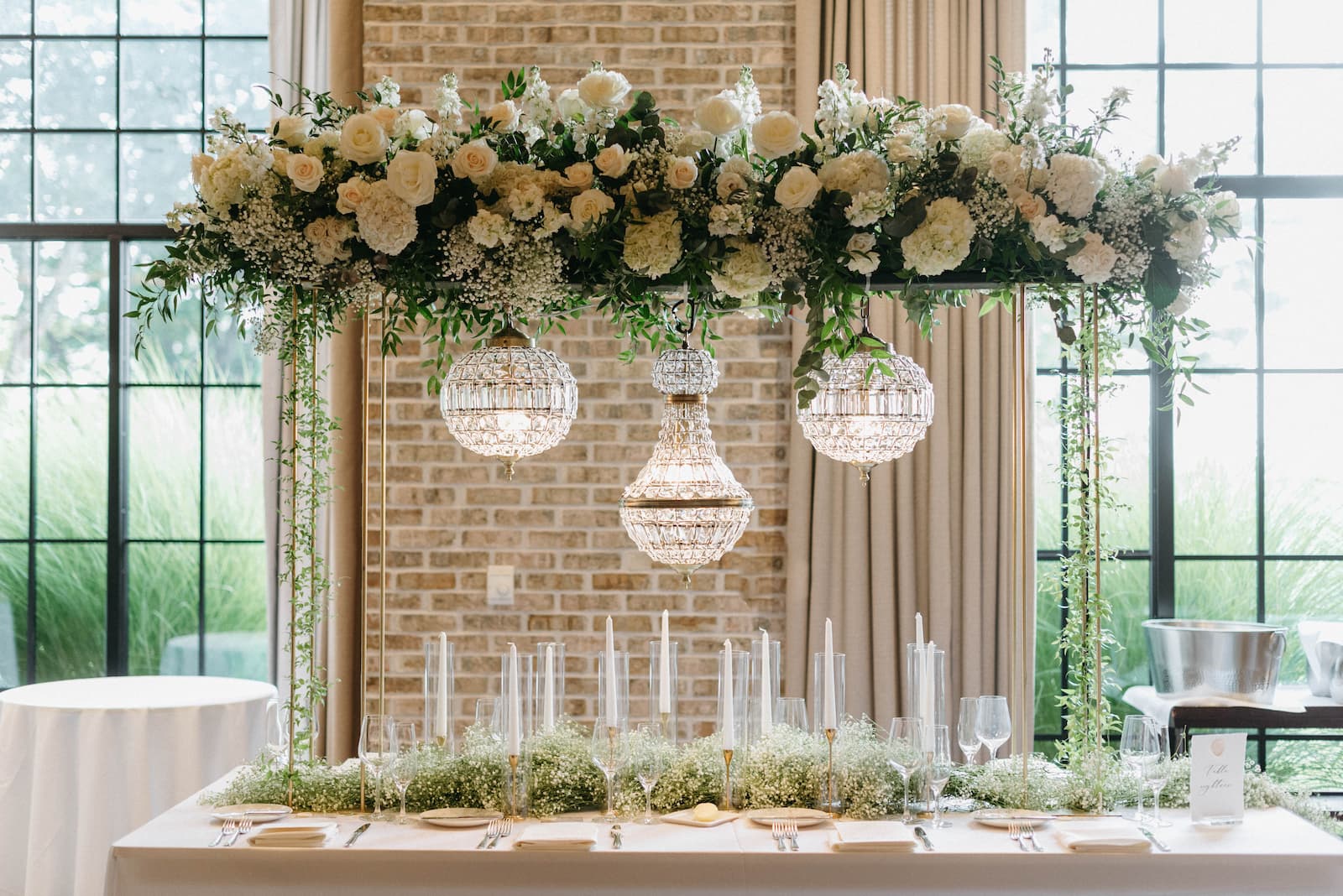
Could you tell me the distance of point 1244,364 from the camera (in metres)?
4.05

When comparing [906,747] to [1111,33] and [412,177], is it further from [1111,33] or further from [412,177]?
[1111,33]

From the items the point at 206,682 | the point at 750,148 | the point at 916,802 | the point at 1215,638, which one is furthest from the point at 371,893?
the point at 1215,638

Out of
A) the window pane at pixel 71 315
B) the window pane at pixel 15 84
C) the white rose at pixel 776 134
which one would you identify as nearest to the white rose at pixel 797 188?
the white rose at pixel 776 134

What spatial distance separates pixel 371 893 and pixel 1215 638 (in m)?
2.44

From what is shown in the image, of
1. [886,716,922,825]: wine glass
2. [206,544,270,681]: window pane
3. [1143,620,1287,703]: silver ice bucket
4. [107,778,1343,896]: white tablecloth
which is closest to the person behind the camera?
[107,778,1343,896]: white tablecloth

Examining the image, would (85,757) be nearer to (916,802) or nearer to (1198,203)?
(916,802)

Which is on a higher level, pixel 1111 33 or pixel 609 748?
pixel 1111 33

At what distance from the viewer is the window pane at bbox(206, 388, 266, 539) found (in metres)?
4.36

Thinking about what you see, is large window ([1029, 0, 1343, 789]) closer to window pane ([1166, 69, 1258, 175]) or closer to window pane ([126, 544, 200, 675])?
window pane ([1166, 69, 1258, 175])

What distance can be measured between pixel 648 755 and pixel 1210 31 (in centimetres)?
333

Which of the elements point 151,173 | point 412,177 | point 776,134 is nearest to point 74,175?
point 151,173

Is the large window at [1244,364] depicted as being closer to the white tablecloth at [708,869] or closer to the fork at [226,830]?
the white tablecloth at [708,869]

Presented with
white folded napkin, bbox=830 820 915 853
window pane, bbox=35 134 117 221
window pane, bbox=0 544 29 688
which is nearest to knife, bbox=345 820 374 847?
white folded napkin, bbox=830 820 915 853

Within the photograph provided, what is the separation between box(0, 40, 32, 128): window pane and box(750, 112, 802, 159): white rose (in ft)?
11.3
